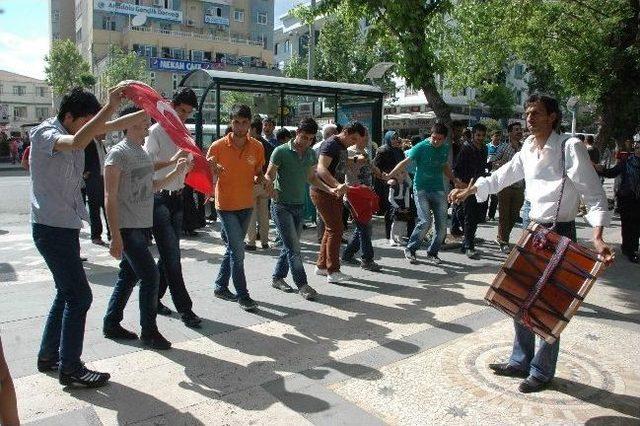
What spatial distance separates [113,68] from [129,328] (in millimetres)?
40607

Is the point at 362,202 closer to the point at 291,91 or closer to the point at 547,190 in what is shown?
the point at 547,190

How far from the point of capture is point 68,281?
135 inches

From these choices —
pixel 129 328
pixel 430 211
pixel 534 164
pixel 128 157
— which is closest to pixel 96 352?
pixel 129 328

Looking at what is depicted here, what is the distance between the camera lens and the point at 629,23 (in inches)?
407

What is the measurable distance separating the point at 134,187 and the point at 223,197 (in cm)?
122

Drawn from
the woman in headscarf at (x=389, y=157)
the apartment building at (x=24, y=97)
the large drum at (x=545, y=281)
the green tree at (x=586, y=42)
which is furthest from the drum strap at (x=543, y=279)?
the apartment building at (x=24, y=97)


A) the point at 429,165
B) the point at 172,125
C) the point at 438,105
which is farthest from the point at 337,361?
the point at 438,105

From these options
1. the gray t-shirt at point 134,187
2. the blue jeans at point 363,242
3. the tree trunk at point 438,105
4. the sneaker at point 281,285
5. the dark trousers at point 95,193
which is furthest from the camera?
the tree trunk at point 438,105

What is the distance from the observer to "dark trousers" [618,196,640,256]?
787cm

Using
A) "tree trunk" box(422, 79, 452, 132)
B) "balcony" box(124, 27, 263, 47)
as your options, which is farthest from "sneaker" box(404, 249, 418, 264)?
"balcony" box(124, 27, 263, 47)

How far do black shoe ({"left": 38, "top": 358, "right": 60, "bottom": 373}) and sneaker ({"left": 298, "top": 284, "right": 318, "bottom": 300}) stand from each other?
2513 mm

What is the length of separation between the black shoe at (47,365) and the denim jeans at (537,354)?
3.17 metres

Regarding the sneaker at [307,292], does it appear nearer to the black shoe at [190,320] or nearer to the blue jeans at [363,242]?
the black shoe at [190,320]

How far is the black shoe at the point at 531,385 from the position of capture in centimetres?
359
